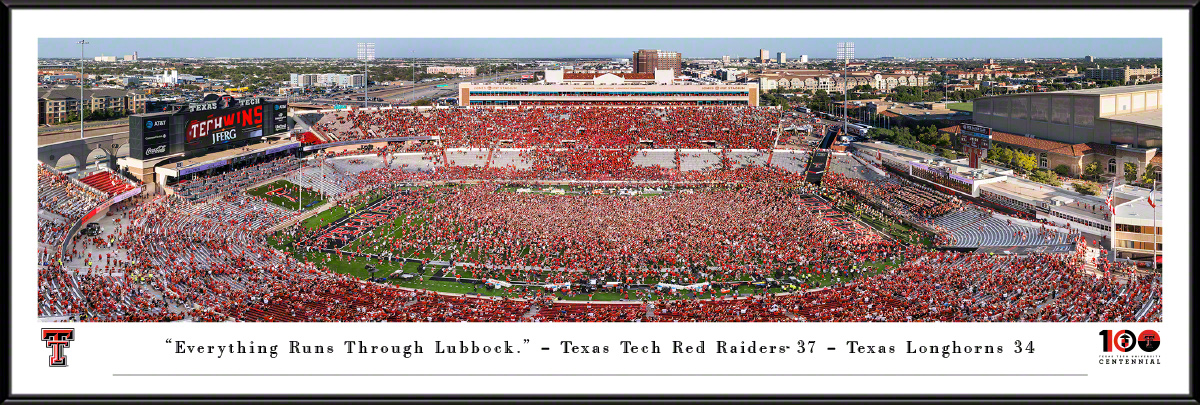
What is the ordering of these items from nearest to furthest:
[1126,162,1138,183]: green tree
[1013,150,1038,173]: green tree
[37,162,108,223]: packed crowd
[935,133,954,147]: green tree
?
1. [37,162,108,223]: packed crowd
2. [1126,162,1138,183]: green tree
3. [1013,150,1038,173]: green tree
4. [935,133,954,147]: green tree

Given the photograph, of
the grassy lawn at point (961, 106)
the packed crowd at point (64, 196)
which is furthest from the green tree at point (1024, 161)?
the packed crowd at point (64, 196)

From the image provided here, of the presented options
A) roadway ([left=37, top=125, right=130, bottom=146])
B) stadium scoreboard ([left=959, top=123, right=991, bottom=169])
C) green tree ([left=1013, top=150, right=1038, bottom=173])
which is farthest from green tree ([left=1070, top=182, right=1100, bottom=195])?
roadway ([left=37, top=125, right=130, bottom=146])

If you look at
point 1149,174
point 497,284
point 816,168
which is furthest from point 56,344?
point 1149,174

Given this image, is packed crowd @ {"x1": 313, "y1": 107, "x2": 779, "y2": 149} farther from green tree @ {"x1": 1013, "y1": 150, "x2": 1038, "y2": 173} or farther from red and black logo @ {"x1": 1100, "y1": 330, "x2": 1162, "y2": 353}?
red and black logo @ {"x1": 1100, "y1": 330, "x2": 1162, "y2": 353}

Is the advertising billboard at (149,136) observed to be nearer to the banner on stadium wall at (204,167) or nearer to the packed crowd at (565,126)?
the banner on stadium wall at (204,167)

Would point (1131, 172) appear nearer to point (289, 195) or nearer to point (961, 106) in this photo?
point (961, 106)

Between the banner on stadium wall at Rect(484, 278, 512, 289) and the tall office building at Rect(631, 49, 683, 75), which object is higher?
the tall office building at Rect(631, 49, 683, 75)
